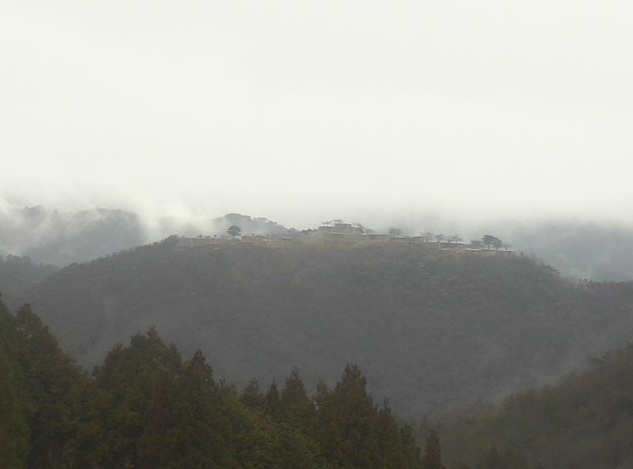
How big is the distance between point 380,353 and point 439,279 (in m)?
20.7

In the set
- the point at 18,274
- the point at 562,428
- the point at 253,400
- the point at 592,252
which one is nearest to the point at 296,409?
the point at 253,400

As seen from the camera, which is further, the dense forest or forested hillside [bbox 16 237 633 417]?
forested hillside [bbox 16 237 633 417]

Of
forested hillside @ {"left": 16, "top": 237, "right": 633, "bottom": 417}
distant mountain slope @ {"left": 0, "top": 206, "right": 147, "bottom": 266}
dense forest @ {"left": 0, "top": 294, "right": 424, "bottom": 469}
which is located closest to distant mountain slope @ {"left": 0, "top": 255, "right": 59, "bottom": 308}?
forested hillside @ {"left": 16, "top": 237, "right": 633, "bottom": 417}

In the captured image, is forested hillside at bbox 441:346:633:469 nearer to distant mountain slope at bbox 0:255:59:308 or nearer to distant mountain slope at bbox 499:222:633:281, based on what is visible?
distant mountain slope at bbox 0:255:59:308

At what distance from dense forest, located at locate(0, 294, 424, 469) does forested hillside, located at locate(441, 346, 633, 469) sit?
17.5 meters

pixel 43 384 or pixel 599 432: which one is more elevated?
pixel 43 384

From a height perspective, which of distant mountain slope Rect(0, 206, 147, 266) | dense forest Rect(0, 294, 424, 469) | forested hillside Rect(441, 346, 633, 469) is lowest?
forested hillside Rect(441, 346, 633, 469)

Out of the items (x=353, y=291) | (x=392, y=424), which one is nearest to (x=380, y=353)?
(x=353, y=291)

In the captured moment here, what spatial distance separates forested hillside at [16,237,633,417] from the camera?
85.9 meters

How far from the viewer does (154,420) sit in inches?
848

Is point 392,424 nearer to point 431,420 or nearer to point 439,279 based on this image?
point 431,420

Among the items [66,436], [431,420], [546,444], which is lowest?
[431,420]

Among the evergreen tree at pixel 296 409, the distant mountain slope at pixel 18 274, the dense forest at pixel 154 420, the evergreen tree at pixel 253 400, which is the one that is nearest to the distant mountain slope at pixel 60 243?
the distant mountain slope at pixel 18 274

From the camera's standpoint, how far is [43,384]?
2539cm
